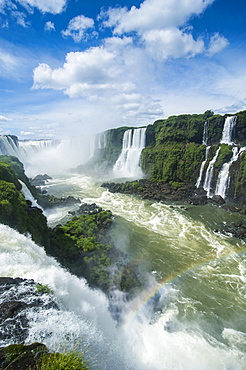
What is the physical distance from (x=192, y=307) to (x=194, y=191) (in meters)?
24.1

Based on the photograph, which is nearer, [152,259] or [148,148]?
[152,259]

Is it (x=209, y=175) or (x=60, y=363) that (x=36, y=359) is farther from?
(x=209, y=175)

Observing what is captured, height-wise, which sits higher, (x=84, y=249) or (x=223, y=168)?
(x=223, y=168)

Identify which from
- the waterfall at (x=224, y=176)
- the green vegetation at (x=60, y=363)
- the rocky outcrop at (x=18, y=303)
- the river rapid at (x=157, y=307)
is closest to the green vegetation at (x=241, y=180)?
the waterfall at (x=224, y=176)

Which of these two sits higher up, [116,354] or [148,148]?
[148,148]

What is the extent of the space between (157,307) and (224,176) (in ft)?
81.6

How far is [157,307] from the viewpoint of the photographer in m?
10.1

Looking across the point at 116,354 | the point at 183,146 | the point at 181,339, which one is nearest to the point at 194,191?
the point at 183,146

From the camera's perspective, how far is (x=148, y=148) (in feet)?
155

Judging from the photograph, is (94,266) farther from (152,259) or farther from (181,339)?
(181,339)

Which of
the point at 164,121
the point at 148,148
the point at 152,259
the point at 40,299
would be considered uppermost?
the point at 164,121

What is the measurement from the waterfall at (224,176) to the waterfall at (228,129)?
215 inches

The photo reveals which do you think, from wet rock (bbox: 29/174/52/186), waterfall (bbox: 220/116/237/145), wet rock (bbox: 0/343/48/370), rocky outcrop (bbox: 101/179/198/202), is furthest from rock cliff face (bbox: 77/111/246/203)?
wet rock (bbox: 0/343/48/370)

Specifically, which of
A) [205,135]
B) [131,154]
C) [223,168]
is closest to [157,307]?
[223,168]
